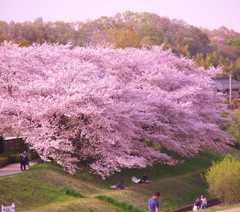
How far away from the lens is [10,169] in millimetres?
38656

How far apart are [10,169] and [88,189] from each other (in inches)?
178

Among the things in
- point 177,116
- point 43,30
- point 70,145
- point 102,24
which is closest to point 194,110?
point 177,116

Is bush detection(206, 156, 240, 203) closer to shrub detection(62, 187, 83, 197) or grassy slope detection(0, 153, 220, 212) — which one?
grassy slope detection(0, 153, 220, 212)

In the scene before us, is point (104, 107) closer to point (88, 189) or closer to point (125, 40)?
point (88, 189)

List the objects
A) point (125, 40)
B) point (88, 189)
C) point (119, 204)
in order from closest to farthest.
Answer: point (119, 204) < point (88, 189) < point (125, 40)

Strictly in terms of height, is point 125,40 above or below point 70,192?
above

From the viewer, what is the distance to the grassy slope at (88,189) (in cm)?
3177

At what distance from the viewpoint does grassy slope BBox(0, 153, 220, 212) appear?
31766mm

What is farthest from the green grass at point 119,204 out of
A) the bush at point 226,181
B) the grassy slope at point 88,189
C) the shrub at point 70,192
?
the bush at point 226,181

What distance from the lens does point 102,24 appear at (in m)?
132

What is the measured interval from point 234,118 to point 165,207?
2706cm

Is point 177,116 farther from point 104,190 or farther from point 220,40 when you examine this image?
point 220,40

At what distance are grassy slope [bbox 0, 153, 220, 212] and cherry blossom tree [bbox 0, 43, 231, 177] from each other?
0.89m

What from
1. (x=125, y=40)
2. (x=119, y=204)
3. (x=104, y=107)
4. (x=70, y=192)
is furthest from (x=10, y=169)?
(x=125, y=40)
